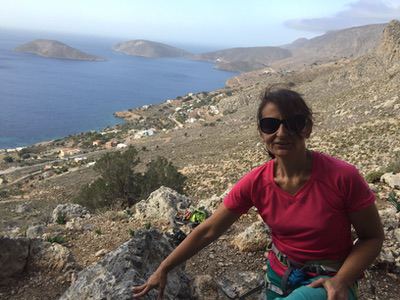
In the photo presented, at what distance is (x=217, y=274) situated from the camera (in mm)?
5781

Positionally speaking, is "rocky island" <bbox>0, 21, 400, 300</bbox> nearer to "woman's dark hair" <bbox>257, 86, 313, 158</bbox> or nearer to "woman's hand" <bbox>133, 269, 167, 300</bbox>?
"woman's hand" <bbox>133, 269, 167, 300</bbox>

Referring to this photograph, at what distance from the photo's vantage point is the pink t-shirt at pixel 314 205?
2.38 m

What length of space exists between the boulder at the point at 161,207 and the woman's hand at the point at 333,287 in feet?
21.4

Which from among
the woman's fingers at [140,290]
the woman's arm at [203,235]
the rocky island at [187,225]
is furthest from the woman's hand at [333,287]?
the rocky island at [187,225]

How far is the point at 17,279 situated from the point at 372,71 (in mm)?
41313

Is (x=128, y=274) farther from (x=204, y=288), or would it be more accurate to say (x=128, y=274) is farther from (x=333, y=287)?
(x=333, y=287)

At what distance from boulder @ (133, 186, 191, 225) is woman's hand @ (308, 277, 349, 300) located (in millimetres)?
6536

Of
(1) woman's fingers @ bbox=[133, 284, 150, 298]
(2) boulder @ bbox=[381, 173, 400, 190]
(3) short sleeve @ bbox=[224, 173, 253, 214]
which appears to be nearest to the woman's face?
(3) short sleeve @ bbox=[224, 173, 253, 214]

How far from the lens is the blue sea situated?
288 feet

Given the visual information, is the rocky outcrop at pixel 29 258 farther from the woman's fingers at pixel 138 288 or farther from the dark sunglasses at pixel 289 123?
the dark sunglasses at pixel 289 123

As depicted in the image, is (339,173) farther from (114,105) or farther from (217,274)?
(114,105)

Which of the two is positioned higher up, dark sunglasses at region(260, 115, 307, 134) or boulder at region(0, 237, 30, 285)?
dark sunglasses at region(260, 115, 307, 134)

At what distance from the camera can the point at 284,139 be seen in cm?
257

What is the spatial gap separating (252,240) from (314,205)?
3.99 m
